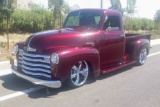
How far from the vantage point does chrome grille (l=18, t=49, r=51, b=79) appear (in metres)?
5.49

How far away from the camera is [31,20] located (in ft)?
57.4

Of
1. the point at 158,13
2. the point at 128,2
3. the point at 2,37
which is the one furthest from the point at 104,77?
the point at 158,13

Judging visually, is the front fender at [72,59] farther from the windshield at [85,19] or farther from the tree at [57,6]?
the tree at [57,6]

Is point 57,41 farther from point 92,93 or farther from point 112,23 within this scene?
point 112,23

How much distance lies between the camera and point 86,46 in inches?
248

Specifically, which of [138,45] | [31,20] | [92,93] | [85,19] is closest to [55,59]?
[92,93]

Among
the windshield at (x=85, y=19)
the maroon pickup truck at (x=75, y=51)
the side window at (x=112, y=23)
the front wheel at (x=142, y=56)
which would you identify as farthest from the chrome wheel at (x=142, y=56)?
the windshield at (x=85, y=19)

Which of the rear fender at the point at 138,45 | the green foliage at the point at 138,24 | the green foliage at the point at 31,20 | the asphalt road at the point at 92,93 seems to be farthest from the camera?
the green foliage at the point at 138,24

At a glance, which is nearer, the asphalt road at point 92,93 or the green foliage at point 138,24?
the asphalt road at point 92,93

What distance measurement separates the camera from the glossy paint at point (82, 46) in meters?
5.58

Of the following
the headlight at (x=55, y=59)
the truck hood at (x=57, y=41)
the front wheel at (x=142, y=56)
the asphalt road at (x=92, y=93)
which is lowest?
the asphalt road at (x=92, y=93)

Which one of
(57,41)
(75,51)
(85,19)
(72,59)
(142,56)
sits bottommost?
(142,56)

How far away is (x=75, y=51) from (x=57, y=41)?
468 millimetres

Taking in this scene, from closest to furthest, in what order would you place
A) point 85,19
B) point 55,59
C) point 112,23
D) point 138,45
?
1. point 55,59
2. point 85,19
3. point 112,23
4. point 138,45
